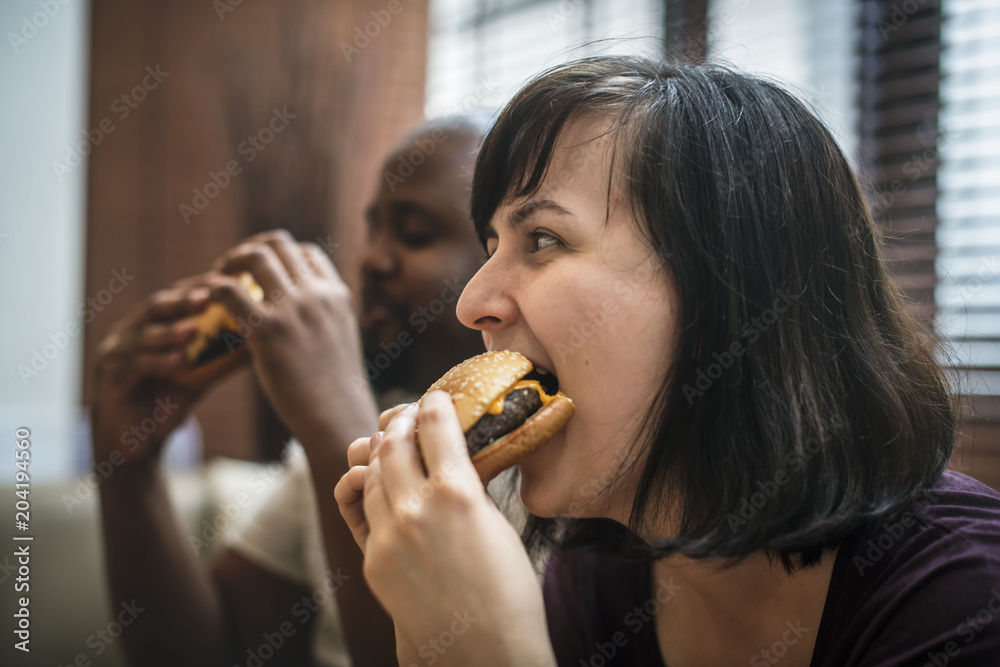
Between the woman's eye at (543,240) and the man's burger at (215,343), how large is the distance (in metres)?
0.75

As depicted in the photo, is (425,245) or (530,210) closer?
(530,210)

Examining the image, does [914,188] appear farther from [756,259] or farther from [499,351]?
[499,351]

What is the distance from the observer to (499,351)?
96 cm

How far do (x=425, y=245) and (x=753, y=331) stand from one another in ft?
2.84

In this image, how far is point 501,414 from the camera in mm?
882

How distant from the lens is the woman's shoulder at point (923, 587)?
0.72m

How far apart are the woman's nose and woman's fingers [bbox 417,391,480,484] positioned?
0.54 feet

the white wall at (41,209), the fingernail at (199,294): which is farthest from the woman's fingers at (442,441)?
the white wall at (41,209)

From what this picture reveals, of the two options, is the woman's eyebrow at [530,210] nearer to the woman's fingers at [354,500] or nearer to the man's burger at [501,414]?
the man's burger at [501,414]

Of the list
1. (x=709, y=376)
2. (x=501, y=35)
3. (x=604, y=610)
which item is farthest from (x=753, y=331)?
(x=501, y=35)

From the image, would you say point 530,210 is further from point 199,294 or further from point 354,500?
point 199,294

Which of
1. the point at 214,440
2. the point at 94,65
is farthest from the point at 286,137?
the point at 214,440

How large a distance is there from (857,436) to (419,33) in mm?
2616

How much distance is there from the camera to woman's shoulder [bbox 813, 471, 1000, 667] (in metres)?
0.72
